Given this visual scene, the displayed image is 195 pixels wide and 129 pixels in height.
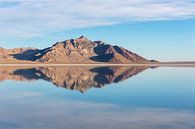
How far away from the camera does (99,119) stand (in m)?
25.5

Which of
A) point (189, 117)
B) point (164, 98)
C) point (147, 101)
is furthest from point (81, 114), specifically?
point (164, 98)

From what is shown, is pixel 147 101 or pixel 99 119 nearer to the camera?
pixel 99 119

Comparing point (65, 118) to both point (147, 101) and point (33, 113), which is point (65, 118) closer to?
point (33, 113)

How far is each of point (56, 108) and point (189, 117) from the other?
11.3m

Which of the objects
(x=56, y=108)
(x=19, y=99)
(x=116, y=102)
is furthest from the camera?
(x=19, y=99)

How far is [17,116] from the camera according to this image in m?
26.9

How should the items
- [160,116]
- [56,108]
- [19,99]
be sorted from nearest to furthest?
[160,116] < [56,108] < [19,99]

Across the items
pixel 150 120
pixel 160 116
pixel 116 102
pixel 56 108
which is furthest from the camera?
pixel 116 102

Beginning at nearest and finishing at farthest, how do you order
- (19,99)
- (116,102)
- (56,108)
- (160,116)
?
(160,116) < (56,108) < (116,102) < (19,99)

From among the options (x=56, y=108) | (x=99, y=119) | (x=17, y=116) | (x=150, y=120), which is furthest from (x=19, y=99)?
(x=150, y=120)

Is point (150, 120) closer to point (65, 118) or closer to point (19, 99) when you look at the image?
point (65, 118)

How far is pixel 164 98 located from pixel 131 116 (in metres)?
12.5

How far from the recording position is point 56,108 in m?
31.4

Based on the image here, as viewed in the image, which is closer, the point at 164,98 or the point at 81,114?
the point at 81,114
